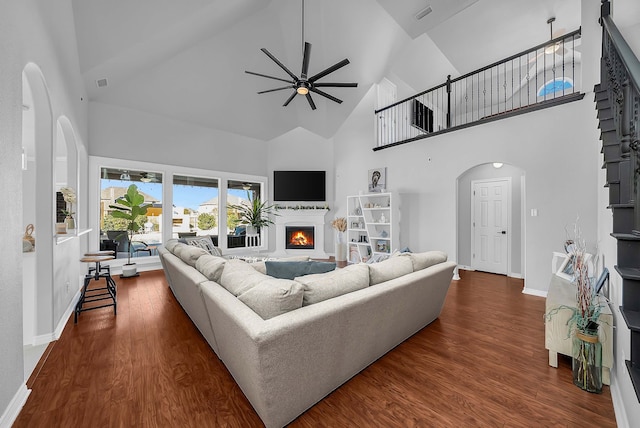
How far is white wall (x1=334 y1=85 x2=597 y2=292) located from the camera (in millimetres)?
3775

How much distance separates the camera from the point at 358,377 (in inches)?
80.0

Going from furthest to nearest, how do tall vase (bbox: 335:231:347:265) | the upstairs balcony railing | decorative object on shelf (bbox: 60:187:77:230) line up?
tall vase (bbox: 335:231:347:265), the upstairs balcony railing, decorative object on shelf (bbox: 60:187:77:230)

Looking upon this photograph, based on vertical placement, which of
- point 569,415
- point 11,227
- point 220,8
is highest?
point 220,8

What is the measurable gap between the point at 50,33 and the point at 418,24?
5.52 metres

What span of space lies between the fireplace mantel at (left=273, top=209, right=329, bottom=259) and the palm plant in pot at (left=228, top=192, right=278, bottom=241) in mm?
340

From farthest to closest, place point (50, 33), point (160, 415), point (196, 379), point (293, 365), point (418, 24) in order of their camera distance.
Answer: point (418, 24) < point (50, 33) < point (196, 379) < point (160, 415) < point (293, 365)

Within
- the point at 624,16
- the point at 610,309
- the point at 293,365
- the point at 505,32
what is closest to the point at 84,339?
the point at 293,365

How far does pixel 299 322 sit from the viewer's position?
146cm

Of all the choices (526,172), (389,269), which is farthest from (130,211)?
(526,172)

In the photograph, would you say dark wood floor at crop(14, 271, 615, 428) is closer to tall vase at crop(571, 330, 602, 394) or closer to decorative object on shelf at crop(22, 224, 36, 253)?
tall vase at crop(571, 330, 602, 394)

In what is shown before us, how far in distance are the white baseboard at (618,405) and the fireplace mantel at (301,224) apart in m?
5.97

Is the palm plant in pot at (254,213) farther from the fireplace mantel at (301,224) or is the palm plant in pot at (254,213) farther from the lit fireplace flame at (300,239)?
the lit fireplace flame at (300,239)

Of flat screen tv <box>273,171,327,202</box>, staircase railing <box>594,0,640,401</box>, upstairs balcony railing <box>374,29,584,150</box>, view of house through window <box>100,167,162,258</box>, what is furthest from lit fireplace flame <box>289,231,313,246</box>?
staircase railing <box>594,0,640,401</box>

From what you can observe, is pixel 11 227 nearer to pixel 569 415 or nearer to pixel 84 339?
pixel 84 339
